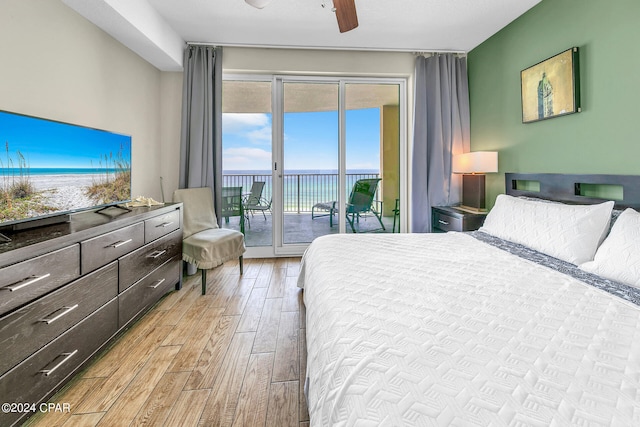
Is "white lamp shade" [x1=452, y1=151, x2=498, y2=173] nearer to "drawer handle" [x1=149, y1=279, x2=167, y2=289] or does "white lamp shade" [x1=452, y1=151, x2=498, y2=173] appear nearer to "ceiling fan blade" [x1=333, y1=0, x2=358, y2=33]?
"ceiling fan blade" [x1=333, y1=0, x2=358, y2=33]

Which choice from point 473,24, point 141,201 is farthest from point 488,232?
point 141,201

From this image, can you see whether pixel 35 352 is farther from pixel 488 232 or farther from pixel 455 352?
pixel 488 232

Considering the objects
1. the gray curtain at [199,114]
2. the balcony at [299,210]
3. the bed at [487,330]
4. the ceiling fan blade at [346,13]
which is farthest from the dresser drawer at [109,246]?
the ceiling fan blade at [346,13]

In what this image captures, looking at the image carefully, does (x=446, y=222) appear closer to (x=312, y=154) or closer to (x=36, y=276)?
(x=312, y=154)

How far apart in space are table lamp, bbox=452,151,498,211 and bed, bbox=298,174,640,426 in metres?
1.29

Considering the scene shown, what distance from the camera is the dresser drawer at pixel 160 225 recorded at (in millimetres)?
2543

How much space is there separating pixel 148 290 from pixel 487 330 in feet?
7.69

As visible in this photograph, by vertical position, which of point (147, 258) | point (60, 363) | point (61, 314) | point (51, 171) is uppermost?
point (51, 171)

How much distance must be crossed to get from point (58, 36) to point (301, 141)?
2585mm

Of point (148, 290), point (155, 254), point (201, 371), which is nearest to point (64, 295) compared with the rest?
point (201, 371)

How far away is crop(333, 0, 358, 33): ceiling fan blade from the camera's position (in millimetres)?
2233

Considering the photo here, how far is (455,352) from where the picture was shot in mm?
988

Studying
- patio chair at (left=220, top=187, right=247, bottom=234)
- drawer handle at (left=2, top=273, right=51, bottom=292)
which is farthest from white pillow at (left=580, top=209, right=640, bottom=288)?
patio chair at (left=220, top=187, right=247, bottom=234)

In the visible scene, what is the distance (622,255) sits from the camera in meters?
1.66
